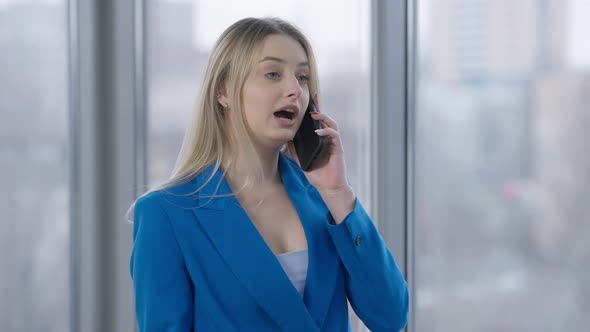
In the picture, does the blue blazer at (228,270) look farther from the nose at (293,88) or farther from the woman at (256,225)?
the nose at (293,88)

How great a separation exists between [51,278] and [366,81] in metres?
1.17

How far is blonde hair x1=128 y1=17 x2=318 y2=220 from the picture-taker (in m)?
1.32

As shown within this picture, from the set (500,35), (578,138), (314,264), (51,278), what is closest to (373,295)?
(314,264)

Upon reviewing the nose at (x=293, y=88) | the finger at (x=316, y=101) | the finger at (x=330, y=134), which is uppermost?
the nose at (x=293, y=88)

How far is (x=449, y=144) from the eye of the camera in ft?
6.65

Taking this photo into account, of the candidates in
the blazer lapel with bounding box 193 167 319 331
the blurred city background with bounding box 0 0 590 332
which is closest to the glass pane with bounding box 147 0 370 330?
the blurred city background with bounding box 0 0 590 332

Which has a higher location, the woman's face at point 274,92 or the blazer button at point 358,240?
the woman's face at point 274,92

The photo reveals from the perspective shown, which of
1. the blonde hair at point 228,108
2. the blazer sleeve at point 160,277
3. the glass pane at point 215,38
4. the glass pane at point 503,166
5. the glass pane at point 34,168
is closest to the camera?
the blazer sleeve at point 160,277

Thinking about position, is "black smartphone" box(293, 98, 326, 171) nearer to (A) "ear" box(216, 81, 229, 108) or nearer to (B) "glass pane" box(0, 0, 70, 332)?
(A) "ear" box(216, 81, 229, 108)

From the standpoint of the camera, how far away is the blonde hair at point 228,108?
132cm

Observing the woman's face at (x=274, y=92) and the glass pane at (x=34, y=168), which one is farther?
the glass pane at (x=34, y=168)

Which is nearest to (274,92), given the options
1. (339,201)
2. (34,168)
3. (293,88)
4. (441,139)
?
(293,88)

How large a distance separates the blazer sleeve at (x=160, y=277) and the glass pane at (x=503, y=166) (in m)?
1.05

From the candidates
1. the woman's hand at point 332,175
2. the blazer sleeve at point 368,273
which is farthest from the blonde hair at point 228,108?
the blazer sleeve at point 368,273
